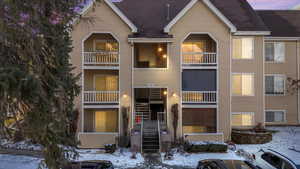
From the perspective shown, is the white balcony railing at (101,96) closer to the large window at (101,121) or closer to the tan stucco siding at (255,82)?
the large window at (101,121)

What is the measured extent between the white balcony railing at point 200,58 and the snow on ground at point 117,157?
756 cm

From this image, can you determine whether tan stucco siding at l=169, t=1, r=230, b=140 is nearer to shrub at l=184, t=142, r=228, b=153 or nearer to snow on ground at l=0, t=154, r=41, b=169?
shrub at l=184, t=142, r=228, b=153

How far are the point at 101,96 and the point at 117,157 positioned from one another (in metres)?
4.99

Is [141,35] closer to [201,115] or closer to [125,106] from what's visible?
[125,106]

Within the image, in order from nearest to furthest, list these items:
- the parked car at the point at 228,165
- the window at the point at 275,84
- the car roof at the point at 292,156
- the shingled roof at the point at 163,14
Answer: the car roof at the point at 292,156, the parked car at the point at 228,165, the shingled roof at the point at 163,14, the window at the point at 275,84

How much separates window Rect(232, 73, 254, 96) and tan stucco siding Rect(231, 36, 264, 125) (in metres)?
0.25

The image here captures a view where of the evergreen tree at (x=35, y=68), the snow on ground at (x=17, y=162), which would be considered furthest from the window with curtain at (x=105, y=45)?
the evergreen tree at (x=35, y=68)

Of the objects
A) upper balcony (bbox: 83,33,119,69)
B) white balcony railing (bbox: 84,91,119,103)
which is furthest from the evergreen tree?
white balcony railing (bbox: 84,91,119,103)

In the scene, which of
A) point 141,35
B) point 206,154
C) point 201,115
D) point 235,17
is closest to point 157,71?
point 141,35

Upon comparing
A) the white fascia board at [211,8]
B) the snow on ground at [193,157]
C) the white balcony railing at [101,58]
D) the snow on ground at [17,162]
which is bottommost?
the snow on ground at [193,157]

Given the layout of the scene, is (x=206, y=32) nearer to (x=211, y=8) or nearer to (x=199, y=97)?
(x=211, y=8)

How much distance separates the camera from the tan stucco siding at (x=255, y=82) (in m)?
19.0

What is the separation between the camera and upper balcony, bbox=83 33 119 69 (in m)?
17.6

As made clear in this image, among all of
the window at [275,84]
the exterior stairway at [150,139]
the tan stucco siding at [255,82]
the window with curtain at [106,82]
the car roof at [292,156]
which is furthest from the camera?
the window at [275,84]
